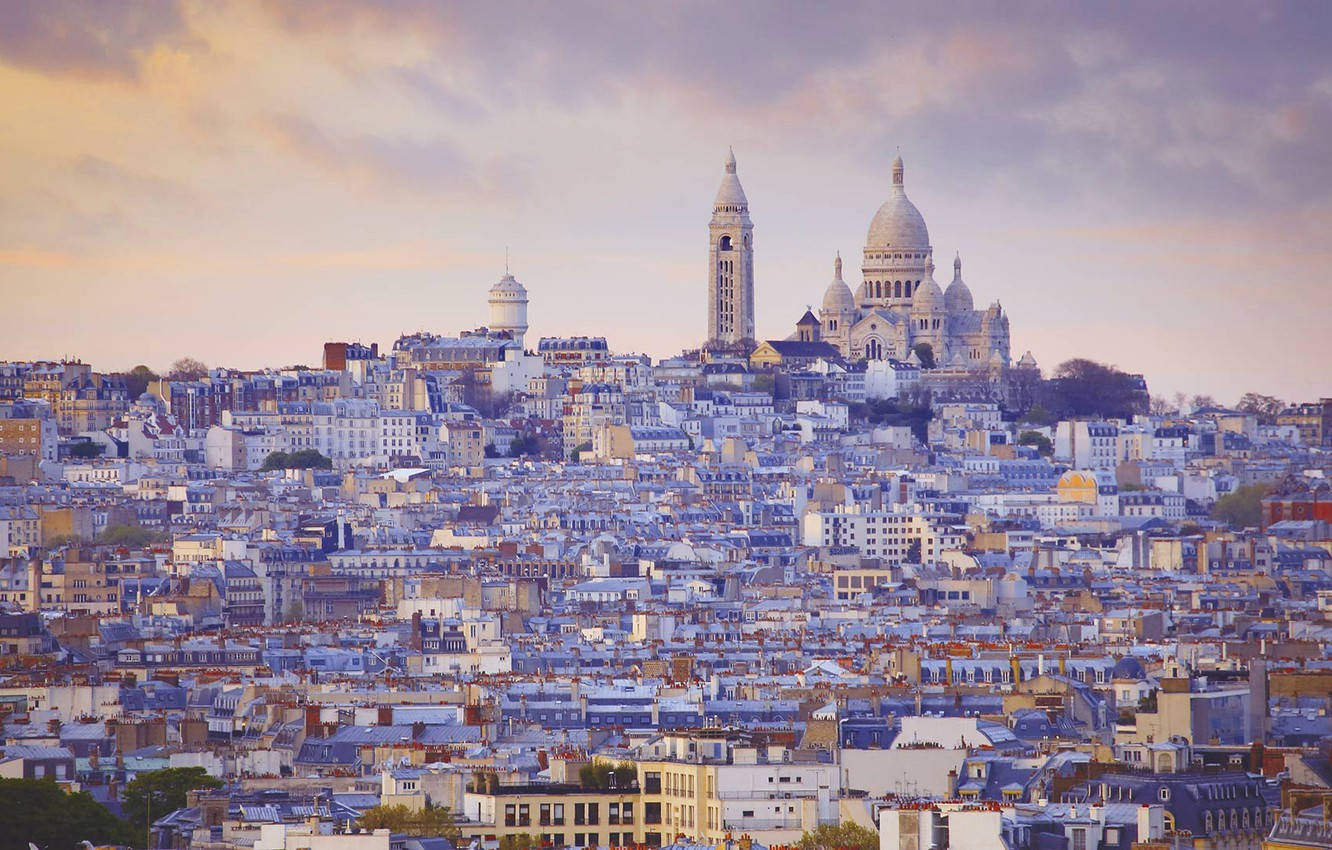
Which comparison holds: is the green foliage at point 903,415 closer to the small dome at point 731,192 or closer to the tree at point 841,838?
the small dome at point 731,192

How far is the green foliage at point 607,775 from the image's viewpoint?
3916 centimetres

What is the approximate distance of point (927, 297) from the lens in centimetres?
15338

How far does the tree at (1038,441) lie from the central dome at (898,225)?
18447 millimetres

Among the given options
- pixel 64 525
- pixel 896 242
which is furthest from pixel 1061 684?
pixel 896 242

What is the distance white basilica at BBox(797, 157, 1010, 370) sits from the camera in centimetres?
15325

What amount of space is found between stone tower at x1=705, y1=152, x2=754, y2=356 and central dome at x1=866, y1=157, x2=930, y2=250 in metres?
5.08

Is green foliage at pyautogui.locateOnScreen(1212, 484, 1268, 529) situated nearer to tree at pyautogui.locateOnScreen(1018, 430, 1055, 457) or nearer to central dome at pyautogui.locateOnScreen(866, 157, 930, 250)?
tree at pyautogui.locateOnScreen(1018, 430, 1055, 457)

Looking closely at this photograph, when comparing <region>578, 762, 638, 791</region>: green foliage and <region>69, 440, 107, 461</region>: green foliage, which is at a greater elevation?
<region>69, 440, 107, 461</region>: green foliage

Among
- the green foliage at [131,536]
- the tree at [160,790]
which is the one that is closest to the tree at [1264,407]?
the green foliage at [131,536]

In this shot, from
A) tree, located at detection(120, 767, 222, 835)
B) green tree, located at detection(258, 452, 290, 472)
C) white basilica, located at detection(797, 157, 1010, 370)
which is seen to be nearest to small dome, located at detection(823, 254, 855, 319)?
white basilica, located at detection(797, 157, 1010, 370)

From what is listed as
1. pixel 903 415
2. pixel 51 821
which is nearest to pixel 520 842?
pixel 51 821

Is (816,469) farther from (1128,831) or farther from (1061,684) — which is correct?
(1128,831)

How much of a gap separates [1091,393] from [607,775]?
10525 cm

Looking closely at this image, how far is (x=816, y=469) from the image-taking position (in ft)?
413
